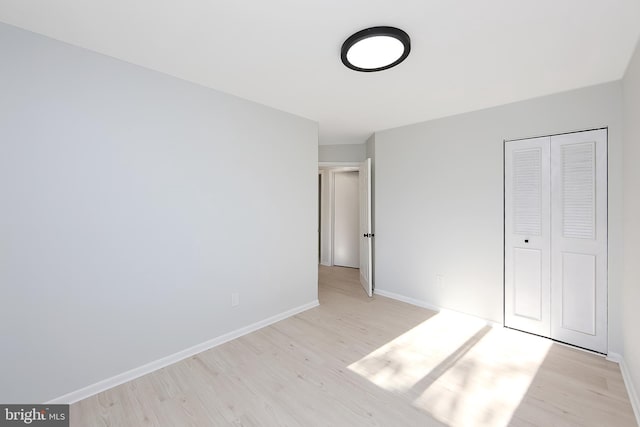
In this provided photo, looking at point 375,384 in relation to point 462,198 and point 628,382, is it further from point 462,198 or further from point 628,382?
point 462,198

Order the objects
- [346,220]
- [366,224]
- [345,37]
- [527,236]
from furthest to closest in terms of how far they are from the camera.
Result: [346,220], [366,224], [527,236], [345,37]

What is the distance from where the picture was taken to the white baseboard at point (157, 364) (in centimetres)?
187

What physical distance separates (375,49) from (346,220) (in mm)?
4249

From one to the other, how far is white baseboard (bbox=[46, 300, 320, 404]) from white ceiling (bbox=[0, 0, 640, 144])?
7.76 ft

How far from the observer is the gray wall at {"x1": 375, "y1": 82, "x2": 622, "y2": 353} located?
2383 millimetres

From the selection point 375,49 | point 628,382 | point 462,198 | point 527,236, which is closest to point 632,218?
point 527,236

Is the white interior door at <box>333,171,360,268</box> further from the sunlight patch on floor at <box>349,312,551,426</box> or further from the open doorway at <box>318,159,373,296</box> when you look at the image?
the sunlight patch on floor at <box>349,312,551,426</box>

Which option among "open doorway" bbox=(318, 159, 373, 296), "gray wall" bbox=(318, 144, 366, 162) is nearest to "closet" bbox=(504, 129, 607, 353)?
"gray wall" bbox=(318, 144, 366, 162)

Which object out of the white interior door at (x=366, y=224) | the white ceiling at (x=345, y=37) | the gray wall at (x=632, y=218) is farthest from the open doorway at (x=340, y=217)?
the gray wall at (x=632, y=218)

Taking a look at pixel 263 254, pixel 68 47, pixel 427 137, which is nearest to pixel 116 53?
pixel 68 47

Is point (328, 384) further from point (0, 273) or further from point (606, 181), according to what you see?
point (606, 181)

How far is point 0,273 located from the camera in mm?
1625

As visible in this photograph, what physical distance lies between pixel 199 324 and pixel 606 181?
12.5 feet

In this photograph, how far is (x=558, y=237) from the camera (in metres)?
2.63
